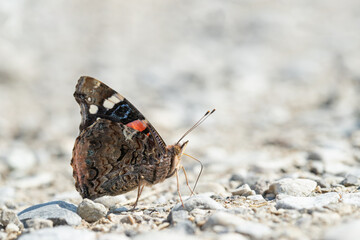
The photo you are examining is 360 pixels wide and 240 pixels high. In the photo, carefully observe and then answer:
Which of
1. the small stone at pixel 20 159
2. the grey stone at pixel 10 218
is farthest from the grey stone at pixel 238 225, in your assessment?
the small stone at pixel 20 159

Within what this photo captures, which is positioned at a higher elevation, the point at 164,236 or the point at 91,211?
the point at 91,211

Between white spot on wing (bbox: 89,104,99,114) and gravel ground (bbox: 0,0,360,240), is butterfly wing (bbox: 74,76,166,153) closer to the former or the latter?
white spot on wing (bbox: 89,104,99,114)

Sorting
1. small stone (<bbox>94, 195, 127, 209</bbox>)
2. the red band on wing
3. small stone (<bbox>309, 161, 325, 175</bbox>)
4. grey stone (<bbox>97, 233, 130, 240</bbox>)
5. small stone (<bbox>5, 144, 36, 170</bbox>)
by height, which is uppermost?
small stone (<bbox>5, 144, 36, 170</bbox>)

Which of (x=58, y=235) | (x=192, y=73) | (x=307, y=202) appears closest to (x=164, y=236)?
(x=58, y=235)

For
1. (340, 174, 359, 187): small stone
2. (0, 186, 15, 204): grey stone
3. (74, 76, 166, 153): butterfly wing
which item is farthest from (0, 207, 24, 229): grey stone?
(340, 174, 359, 187): small stone

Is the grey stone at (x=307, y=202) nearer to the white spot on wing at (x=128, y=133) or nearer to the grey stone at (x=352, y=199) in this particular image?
the grey stone at (x=352, y=199)

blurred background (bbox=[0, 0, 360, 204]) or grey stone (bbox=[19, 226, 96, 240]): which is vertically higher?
blurred background (bbox=[0, 0, 360, 204])

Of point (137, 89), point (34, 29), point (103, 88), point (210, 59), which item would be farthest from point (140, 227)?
point (34, 29)

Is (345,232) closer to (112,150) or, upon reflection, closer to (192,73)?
(112,150)
